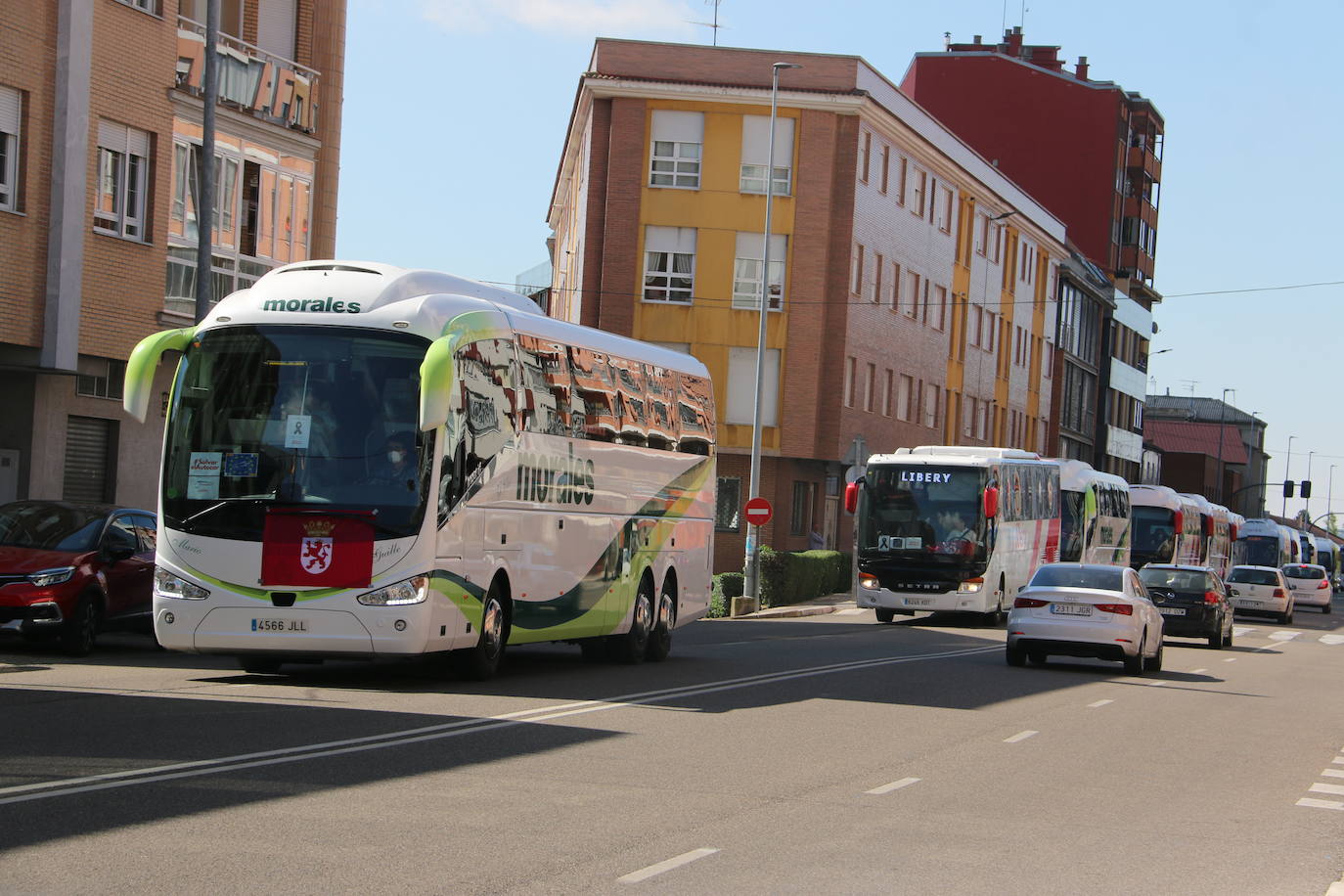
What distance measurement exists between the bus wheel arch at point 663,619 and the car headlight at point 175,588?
23.6 feet

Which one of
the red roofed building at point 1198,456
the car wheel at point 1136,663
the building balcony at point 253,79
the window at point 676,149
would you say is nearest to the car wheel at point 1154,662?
the car wheel at point 1136,663

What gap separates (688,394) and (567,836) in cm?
1513

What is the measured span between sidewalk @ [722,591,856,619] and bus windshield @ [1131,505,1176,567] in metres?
13.0

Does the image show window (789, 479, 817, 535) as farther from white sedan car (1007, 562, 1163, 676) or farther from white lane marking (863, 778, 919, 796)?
white lane marking (863, 778, 919, 796)

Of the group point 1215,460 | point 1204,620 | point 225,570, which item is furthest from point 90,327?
point 1215,460

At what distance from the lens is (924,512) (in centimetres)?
3578

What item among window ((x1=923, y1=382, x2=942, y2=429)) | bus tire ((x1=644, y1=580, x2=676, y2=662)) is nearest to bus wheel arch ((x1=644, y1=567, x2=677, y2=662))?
bus tire ((x1=644, y1=580, x2=676, y2=662))

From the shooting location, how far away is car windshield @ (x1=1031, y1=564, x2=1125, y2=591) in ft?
78.2

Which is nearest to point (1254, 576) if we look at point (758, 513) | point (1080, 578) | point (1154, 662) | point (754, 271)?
point (754, 271)

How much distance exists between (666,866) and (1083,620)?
1607 centimetres

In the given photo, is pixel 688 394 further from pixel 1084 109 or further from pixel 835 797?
pixel 1084 109

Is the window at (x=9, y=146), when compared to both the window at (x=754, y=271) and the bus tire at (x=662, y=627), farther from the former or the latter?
the window at (x=754, y=271)

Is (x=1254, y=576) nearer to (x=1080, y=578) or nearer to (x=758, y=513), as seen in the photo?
(x=758, y=513)

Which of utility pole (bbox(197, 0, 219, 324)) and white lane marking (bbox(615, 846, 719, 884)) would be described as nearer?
white lane marking (bbox(615, 846, 719, 884))
